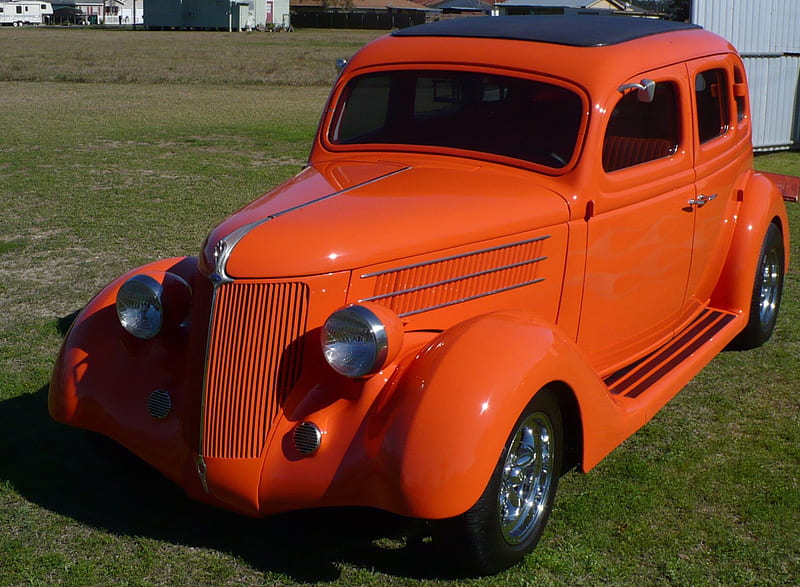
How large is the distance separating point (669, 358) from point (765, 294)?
4.87 feet

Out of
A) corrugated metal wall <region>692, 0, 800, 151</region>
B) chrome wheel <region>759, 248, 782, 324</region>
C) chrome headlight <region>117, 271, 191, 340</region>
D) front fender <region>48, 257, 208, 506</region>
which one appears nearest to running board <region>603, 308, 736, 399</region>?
chrome wheel <region>759, 248, 782, 324</region>

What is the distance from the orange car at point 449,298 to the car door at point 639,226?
0.01 m

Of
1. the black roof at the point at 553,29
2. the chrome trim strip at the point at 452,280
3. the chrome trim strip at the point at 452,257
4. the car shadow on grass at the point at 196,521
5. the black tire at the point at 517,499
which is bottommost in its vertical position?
the car shadow on grass at the point at 196,521

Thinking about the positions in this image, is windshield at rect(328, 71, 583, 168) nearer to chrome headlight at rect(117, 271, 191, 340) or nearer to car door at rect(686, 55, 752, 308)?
car door at rect(686, 55, 752, 308)

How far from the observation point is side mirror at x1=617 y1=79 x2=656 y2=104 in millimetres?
4113

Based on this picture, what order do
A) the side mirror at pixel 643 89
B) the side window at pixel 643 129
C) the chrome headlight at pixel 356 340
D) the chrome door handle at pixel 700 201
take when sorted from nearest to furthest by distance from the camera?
1. the chrome headlight at pixel 356 340
2. the side mirror at pixel 643 89
3. the side window at pixel 643 129
4. the chrome door handle at pixel 700 201

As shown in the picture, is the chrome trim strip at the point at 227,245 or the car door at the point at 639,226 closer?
the chrome trim strip at the point at 227,245

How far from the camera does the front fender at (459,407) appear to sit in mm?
2928

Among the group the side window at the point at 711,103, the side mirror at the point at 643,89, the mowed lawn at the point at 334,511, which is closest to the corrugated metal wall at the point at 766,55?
the mowed lawn at the point at 334,511

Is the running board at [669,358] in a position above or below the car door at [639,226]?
below

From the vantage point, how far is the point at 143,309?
12.1 feet

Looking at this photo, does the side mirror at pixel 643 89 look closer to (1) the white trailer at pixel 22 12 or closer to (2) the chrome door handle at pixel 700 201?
(2) the chrome door handle at pixel 700 201

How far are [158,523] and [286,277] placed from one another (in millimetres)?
1214

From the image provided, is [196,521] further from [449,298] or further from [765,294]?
[765,294]
